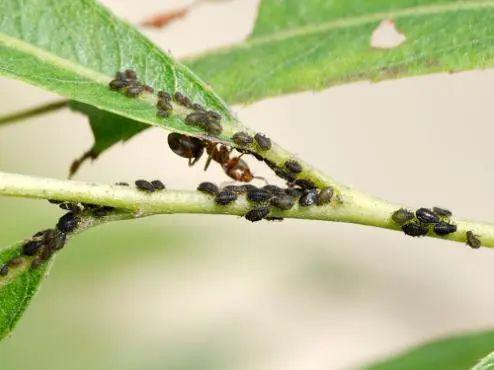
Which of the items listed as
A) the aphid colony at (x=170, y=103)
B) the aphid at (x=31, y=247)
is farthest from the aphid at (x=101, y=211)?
the aphid colony at (x=170, y=103)

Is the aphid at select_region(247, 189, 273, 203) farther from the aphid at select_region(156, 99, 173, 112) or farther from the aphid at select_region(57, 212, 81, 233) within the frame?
the aphid at select_region(57, 212, 81, 233)

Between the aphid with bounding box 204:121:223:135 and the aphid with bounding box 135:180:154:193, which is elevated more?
the aphid with bounding box 204:121:223:135

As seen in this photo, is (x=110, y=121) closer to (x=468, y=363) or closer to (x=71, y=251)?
(x=468, y=363)

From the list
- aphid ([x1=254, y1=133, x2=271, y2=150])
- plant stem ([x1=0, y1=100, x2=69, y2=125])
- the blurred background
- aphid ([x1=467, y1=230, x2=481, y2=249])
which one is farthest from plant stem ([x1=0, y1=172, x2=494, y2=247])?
the blurred background

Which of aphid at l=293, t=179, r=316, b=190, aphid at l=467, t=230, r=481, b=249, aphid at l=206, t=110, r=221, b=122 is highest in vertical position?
aphid at l=206, t=110, r=221, b=122

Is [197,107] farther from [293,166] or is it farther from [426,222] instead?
[426,222]

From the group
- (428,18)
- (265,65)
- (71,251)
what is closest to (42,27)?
(265,65)

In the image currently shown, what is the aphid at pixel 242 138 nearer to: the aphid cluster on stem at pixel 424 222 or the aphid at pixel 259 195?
the aphid at pixel 259 195
